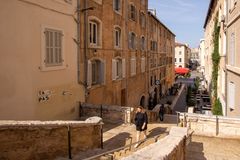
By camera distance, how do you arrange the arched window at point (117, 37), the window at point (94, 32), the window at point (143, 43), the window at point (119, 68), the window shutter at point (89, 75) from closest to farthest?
the window shutter at point (89, 75), the window at point (94, 32), the window at point (119, 68), the arched window at point (117, 37), the window at point (143, 43)

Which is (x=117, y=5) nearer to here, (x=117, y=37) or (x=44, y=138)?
(x=117, y=37)

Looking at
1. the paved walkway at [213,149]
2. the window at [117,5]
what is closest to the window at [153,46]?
the window at [117,5]

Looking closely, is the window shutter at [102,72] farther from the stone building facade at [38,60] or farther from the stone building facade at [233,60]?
the stone building facade at [233,60]

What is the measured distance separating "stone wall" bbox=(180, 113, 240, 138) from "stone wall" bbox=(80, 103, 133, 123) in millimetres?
2923

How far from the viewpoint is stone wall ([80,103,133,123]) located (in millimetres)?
13766

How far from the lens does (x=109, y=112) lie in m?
14.2

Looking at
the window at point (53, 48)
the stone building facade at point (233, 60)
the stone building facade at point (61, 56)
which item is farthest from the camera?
the stone building facade at point (233, 60)

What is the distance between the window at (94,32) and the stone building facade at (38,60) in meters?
2.39

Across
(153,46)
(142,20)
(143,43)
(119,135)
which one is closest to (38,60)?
(119,135)

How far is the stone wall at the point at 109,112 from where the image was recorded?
45.2ft

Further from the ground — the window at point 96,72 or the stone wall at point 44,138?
the window at point 96,72

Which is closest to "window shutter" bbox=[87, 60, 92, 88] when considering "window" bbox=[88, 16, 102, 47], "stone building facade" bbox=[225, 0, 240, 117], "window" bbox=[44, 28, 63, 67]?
"window" bbox=[88, 16, 102, 47]

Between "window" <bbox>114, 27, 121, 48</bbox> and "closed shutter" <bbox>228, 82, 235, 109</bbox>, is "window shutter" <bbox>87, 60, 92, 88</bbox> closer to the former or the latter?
"window" <bbox>114, 27, 121, 48</bbox>

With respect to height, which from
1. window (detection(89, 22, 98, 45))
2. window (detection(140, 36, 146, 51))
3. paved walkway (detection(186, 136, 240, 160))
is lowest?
paved walkway (detection(186, 136, 240, 160))
